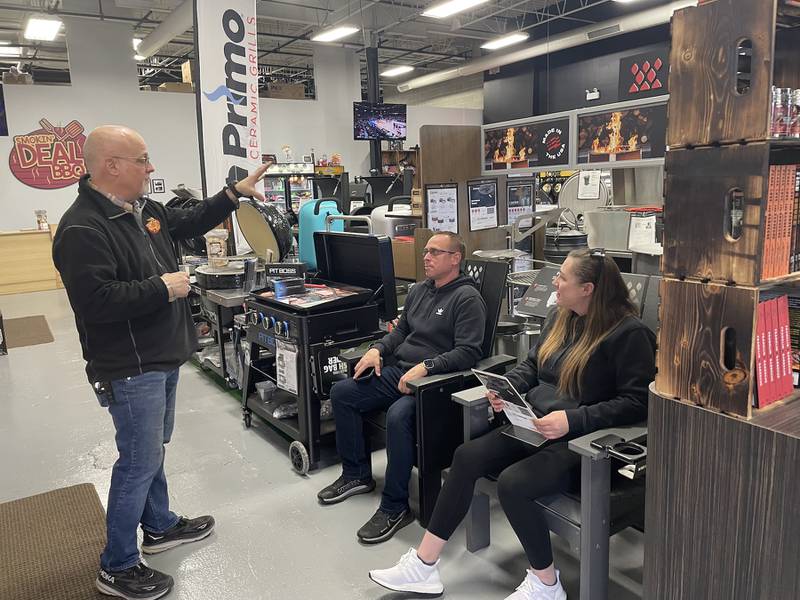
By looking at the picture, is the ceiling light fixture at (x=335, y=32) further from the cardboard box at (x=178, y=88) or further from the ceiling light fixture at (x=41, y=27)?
the ceiling light fixture at (x=41, y=27)

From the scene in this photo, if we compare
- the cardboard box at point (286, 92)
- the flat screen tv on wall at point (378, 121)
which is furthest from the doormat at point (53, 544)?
the cardboard box at point (286, 92)

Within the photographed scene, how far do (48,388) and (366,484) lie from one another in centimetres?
328

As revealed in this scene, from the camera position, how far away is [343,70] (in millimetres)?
13117

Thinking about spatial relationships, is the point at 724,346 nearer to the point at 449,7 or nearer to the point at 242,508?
the point at 242,508

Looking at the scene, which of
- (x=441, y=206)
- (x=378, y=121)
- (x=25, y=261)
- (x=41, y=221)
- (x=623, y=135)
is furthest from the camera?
(x=378, y=121)

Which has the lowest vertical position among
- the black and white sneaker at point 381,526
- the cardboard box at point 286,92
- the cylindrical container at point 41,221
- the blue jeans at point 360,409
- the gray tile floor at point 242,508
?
the gray tile floor at point 242,508

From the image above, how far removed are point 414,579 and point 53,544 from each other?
1.65m

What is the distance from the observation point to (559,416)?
2102mm

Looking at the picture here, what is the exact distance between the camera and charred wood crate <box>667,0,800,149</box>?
4.54 feet

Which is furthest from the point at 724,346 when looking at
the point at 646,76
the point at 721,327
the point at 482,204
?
the point at 482,204

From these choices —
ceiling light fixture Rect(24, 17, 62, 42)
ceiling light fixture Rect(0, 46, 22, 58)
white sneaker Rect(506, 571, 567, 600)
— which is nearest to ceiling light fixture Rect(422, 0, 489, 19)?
ceiling light fixture Rect(24, 17, 62, 42)

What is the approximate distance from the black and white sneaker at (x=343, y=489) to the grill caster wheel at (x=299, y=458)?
22 cm

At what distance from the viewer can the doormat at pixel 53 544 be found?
2398 mm

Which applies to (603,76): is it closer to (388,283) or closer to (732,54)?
(388,283)
